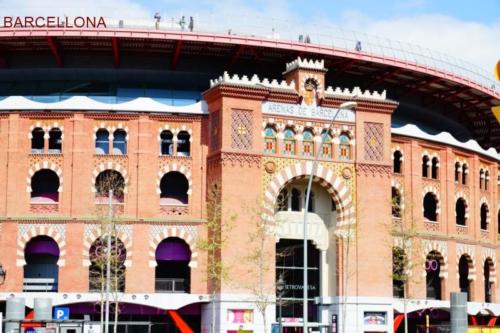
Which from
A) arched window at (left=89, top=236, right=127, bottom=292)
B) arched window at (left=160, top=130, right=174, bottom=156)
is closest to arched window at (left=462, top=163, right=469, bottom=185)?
arched window at (left=160, top=130, right=174, bottom=156)

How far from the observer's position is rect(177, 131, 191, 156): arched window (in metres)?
58.1

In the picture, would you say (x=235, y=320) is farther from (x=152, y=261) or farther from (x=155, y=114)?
(x=155, y=114)

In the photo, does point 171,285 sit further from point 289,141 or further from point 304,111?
point 304,111

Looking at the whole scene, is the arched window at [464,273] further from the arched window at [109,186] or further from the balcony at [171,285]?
the arched window at [109,186]

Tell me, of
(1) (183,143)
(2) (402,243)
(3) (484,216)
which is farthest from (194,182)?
(3) (484,216)

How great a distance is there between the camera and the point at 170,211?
187ft

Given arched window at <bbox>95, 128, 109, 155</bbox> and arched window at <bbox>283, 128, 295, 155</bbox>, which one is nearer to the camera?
arched window at <bbox>283, 128, 295, 155</bbox>

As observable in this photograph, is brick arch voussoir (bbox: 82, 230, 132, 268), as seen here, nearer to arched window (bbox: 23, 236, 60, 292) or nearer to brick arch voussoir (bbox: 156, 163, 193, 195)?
arched window (bbox: 23, 236, 60, 292)

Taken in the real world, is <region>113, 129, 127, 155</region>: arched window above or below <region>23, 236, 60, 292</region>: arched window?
above

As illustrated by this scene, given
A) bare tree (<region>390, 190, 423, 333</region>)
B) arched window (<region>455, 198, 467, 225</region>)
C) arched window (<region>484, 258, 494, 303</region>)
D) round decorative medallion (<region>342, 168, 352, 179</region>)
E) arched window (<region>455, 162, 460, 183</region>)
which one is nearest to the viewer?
round decorative medallion (<region>342, 168, 352, 179</region>)

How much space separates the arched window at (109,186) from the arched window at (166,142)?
3.00 metres

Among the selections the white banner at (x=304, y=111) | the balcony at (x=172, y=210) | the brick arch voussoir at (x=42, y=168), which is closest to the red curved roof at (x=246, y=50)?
the white banner at (x=304, y=111)

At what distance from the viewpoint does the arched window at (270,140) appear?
5631 centimetres

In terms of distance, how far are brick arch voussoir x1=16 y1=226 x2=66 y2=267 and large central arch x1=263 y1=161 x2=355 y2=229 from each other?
11708mm
